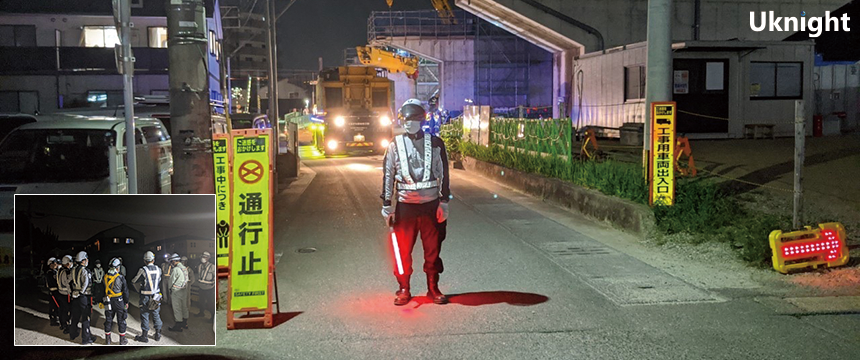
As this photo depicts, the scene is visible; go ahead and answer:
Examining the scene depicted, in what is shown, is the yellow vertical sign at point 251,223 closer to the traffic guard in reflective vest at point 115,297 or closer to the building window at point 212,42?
the traffic guard in reflective vest at point 115,297

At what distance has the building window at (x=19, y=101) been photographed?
35719 mm

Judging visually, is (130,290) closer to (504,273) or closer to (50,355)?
(50,355)

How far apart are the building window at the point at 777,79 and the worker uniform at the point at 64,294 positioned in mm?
24455

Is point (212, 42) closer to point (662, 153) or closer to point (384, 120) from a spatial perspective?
point (384, 120)

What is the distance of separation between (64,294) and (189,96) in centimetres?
256

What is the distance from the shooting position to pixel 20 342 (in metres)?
5.72

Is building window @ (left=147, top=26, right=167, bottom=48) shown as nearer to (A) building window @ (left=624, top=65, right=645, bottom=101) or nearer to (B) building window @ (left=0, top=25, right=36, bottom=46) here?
(B) building window @ (left=0, top=25, right=36, bottom=46)

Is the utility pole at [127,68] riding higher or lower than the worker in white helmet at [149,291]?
higher

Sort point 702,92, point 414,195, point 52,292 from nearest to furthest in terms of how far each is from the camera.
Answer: point 52,292 → point 414,195 → point 702,92

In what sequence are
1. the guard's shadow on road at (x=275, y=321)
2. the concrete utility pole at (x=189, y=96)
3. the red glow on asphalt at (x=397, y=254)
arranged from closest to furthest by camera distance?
1. the guard's shadow on road at (x=275, y=321)
2. the concrete utility pole at (x=189, y=96)
3. the red glow on asphalt at (x=397, y=254)

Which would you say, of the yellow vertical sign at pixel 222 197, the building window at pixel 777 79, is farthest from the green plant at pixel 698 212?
the building window at pixel 777 79

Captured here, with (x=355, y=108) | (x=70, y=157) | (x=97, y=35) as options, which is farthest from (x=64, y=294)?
(x=97, y=35)

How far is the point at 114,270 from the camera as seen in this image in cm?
529

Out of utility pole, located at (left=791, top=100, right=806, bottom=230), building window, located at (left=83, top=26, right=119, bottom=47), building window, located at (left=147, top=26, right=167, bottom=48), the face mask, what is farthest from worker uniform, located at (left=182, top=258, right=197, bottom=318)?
building window, located at (left=83, top=26, right=119, bottom=47)
